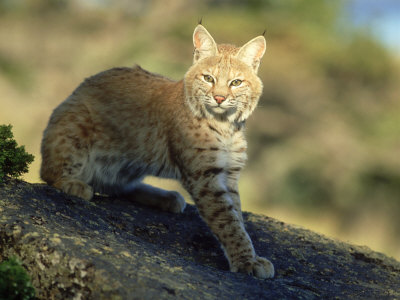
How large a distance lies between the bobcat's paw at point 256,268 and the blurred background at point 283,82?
8766mm

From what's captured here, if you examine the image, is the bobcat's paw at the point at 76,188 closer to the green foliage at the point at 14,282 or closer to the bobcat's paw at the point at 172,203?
the bobcat's paw at the point at 172,203

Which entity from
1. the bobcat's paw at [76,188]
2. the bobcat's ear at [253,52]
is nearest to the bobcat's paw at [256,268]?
the bobcat's paw at [76,188]

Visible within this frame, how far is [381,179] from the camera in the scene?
13.9 metres

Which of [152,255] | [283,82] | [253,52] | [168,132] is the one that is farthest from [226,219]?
[283,82]

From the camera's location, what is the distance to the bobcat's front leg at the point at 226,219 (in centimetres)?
370

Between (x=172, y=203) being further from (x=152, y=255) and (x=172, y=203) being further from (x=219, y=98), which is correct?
(x=152, y=255)

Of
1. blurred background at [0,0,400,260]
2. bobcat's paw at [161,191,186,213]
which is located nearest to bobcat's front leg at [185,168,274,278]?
bobcat's paw at [161,191,186,213]

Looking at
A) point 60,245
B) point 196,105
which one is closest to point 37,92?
point 196,105

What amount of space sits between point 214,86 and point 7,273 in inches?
92.0

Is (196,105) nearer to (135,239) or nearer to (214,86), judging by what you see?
(214,86)

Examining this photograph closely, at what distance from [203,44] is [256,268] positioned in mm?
2003

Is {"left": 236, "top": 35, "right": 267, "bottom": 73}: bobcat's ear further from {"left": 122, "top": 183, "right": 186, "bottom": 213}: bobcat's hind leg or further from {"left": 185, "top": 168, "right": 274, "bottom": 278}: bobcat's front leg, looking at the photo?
{"left": 122, "top": 183, "right": 186, "bottom": 213}: bobcat's hind leg

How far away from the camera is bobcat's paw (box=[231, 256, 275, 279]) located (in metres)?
3.63

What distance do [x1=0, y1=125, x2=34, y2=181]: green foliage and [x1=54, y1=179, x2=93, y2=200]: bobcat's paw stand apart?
17.0 inches
